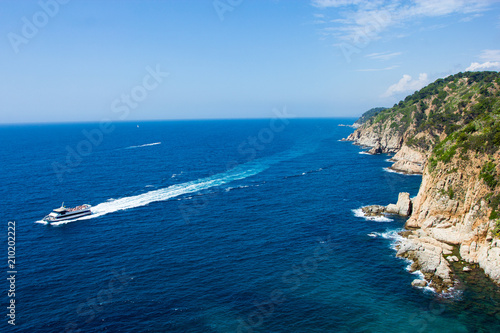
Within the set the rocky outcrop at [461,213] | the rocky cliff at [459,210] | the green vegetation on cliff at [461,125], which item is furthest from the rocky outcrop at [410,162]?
the rocky outcrop at [461,213]

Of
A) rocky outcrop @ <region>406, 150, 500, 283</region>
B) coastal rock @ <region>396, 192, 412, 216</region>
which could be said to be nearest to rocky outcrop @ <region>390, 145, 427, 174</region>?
coastal rock @ <region>396, 192, 412, 216</region>

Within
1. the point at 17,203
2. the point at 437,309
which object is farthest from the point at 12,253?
the point at 437,309

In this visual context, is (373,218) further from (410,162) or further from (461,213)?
(410,162)

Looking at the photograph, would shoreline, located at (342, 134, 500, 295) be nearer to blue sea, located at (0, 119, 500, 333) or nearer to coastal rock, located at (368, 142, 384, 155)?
blue sea, located at (0, 119, 500, 333)

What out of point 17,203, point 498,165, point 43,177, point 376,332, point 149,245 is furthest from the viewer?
point 43,177

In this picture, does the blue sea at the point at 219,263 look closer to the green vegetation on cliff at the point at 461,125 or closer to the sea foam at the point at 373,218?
the sea foam at the point at 373,218

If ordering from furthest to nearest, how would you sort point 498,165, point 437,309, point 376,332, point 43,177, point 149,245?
point 43,177, point 149,245, point 498,165, point 437,309, point 376,332

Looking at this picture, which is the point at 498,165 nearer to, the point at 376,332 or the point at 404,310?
the point at 404,310
